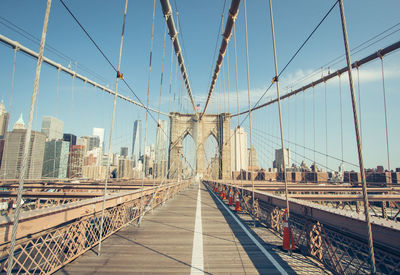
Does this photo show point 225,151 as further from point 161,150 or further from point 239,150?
point 239,150

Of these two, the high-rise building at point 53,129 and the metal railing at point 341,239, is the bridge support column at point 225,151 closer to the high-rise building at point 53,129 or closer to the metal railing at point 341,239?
the high-rise building at point 53,129

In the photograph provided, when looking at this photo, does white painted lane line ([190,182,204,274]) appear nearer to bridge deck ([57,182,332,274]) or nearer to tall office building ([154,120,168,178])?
bridge deck ([57,182,332,274])

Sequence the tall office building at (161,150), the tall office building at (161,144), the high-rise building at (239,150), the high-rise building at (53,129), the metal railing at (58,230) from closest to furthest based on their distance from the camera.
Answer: the metal railing at (58,230), the tall office building at (161,150), the high-rise building at (239,150), the tall office building at (161,144), the high-rise building at (53,129)

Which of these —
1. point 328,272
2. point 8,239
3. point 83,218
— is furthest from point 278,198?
point 8,239

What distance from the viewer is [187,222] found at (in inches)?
299

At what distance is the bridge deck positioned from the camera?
3.82m

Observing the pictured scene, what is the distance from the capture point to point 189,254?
4.52 m

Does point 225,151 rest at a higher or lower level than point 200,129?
lower

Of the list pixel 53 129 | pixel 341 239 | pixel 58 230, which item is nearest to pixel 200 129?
pixel 53 129

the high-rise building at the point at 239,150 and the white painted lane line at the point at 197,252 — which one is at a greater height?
the high-rise building at the point at 239,150

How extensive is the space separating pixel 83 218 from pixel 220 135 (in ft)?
162

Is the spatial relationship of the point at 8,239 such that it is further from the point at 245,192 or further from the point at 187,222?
the point at 245,192

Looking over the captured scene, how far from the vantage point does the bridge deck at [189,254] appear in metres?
3.82

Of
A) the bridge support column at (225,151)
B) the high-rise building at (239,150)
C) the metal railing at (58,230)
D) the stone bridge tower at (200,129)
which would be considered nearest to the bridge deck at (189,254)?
the metal railing at (58,230)
